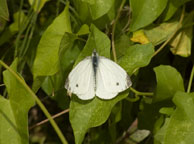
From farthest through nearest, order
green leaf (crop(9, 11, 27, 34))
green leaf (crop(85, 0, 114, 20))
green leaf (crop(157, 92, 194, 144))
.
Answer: green leaf (crop(9, 11, 27, 34))
green leaf (crop(85, 0, 114, 20))
green leaf (crop(157, 92, 194, 144))

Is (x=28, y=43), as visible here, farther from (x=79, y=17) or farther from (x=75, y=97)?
(x=75, y=97)

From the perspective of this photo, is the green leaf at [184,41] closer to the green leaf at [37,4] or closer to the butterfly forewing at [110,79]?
the butterfly forewing at [110,79]

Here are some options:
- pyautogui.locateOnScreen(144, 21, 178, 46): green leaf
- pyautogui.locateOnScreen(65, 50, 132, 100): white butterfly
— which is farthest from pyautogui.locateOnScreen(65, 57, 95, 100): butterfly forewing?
pyautogui.locateOnScreen(144, 21, 178, 46): green leaf

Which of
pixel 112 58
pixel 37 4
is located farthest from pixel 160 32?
pixel 37 4

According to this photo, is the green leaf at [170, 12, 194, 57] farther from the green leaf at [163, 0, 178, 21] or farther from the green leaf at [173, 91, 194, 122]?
the green leaf at [173, 91, 194, 122]

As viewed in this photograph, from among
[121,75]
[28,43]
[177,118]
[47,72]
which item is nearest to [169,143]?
[177,118]

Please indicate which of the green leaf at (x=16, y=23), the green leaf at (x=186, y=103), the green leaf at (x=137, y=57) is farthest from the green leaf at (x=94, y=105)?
the green leaf at (x=16, y=23)

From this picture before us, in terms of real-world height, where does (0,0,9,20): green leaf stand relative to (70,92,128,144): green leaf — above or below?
above
